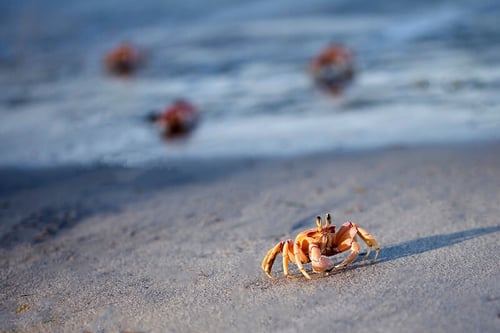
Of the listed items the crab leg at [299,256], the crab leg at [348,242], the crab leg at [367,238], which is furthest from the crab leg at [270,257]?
the crab leg at [367,238]

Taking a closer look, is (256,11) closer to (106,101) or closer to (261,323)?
(106,101)

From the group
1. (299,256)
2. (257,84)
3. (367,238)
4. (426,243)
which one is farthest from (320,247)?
(257,84)

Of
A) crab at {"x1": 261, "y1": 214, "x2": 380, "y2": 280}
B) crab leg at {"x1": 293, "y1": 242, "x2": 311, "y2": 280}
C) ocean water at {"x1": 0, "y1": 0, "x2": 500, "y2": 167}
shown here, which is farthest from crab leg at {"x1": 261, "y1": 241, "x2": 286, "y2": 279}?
ocean water at {"x1": 0, "y1": 0, "x2": 500, "y2": 167}

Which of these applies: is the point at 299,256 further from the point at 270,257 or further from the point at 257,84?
the point at 257,84

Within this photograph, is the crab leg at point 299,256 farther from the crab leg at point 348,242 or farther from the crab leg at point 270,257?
the crab leg at point 348,242

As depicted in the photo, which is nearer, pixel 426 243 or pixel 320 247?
pixel 320 247

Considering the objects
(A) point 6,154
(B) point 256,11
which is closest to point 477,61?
(A) point 6,154
